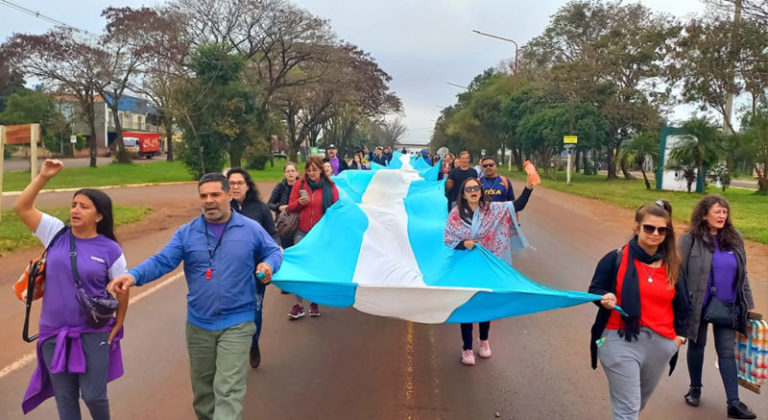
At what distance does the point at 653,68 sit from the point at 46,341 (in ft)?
113

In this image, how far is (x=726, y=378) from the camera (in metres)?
4.04

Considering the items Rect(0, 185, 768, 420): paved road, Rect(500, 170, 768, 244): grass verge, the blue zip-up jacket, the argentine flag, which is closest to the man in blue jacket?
the blue zip-up jacket

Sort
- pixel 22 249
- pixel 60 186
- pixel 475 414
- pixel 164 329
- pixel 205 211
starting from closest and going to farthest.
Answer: pixel 205 211 < pixel 475 414 < pixel 164 329 < pixel 22 249 < pixel 60 186

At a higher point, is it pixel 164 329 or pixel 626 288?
pixel 626 288

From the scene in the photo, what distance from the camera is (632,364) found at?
3.23 metres

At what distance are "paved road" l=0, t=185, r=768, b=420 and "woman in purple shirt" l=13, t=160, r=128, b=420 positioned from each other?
85 centimetres

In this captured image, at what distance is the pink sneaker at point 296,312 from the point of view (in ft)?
20.5

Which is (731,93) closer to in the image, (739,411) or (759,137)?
(759,137)

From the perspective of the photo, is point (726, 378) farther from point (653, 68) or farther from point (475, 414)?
point (653, 68)

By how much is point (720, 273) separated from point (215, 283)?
343 cm

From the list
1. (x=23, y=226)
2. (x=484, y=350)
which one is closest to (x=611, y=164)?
(x=23, y=226)

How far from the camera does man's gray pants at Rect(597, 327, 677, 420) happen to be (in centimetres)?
320

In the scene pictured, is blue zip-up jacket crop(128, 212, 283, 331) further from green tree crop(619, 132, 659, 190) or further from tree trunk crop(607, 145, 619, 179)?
tree trunk crop(607, 145, 619, 179)

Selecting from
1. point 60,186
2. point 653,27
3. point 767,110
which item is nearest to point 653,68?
point 653,27
